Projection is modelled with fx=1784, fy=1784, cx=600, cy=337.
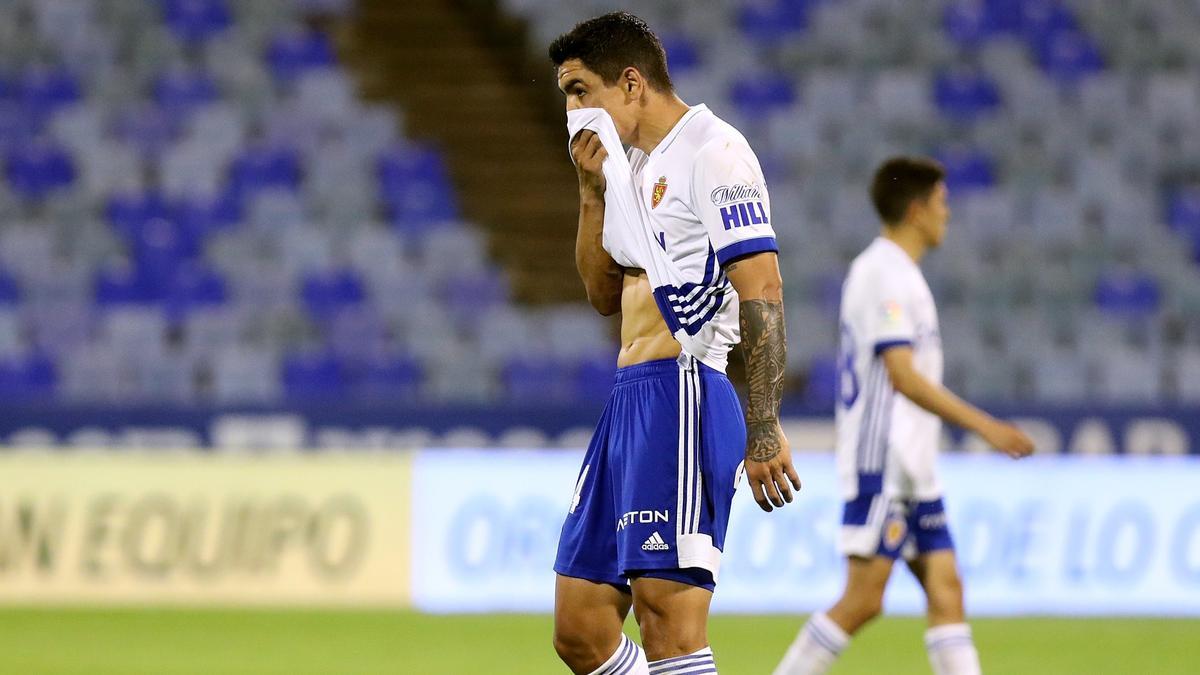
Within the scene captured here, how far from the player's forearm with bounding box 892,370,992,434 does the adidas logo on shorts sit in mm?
2057

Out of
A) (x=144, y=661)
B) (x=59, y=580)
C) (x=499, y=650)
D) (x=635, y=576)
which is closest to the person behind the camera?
(x=635, y=576)

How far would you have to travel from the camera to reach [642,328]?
4270mm

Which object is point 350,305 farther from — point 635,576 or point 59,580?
point 635,576

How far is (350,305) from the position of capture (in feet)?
43.4

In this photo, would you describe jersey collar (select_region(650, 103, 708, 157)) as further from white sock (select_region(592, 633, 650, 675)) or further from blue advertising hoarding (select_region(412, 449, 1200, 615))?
blue advertising hoarding (select_region(412, 449, 1200, 615))

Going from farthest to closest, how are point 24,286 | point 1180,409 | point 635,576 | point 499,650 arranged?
point 24,286 < point 1180,409 < point 499,650 < point 635,576

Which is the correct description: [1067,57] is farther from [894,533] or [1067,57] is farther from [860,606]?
[860,606]

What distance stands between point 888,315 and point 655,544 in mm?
2311

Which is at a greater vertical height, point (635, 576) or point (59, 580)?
point (635, 576)

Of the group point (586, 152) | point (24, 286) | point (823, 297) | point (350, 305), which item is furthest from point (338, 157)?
point (586, 152)

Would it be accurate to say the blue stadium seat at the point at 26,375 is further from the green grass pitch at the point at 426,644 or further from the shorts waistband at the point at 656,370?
the shorts waistband at the point at 656,370

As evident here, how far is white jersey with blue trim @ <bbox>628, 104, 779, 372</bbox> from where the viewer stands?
153 inches

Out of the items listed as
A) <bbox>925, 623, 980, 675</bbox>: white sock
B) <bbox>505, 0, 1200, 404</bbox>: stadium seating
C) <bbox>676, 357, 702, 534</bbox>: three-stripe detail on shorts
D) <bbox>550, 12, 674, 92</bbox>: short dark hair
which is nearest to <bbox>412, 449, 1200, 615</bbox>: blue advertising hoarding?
<bbox>505, 0, 1200, 404</bbox>: stadium seating

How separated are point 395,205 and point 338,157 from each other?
0.62 meters
